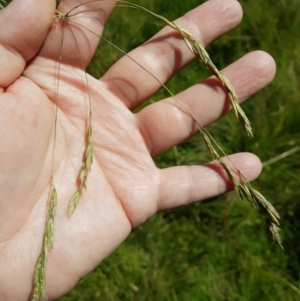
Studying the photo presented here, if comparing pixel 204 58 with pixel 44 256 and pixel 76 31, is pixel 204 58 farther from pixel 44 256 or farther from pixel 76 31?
pixel 44 256

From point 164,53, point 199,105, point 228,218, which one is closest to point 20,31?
point 164,53

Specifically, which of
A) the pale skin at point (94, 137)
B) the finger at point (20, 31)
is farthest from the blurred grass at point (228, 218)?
the finger at point (20, 31)

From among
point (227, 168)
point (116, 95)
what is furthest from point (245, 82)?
point (116, 95)

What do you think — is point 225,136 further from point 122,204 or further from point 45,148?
point 45,148

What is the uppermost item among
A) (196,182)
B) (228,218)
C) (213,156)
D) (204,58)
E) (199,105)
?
(204,58)

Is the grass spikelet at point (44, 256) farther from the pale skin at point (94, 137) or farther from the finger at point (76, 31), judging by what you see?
the finger at point (76, 31)

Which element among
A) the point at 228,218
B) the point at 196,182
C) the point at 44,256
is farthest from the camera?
the point at 228,218

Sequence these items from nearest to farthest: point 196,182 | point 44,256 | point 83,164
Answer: point 44,256
point 83,164
point 196,182

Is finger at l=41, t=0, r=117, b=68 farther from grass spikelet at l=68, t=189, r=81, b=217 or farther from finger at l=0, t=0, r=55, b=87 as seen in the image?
grass spikelet at l=68, t=189, r=81, b=217
